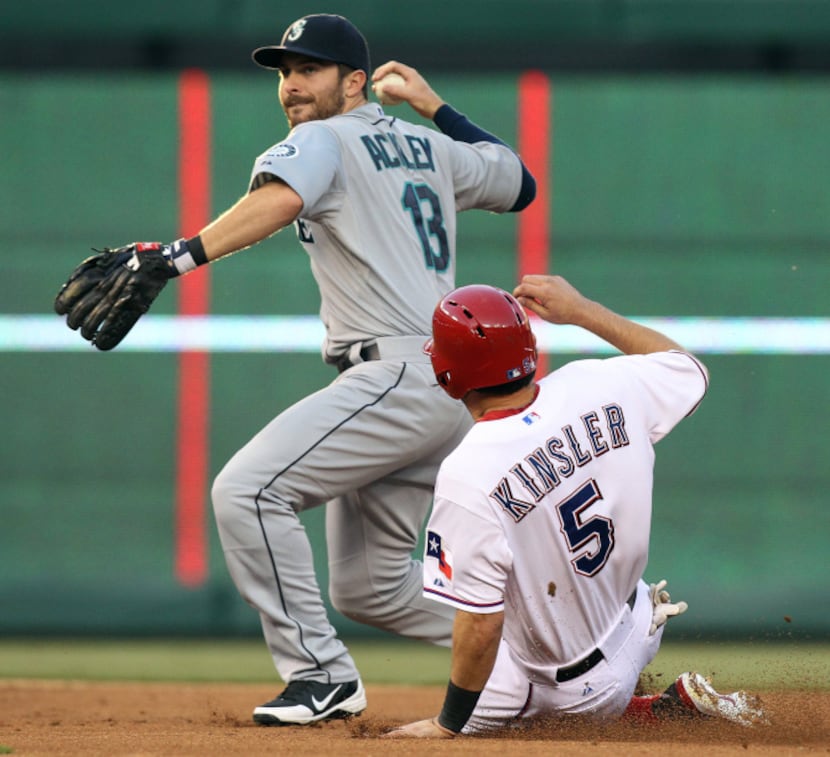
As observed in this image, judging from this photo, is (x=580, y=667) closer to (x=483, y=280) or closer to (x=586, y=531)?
(x=586, y=531)

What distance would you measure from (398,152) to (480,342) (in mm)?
1025

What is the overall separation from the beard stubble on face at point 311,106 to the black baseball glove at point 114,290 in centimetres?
66

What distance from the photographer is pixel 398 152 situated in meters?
4.04

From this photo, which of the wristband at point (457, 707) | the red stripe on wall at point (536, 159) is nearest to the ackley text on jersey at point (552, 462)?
the wristband at point (457, 707)

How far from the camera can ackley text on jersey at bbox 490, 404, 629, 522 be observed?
124 inches

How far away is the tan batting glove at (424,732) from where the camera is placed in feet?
10.7

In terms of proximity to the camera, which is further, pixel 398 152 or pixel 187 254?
pixel 398 152

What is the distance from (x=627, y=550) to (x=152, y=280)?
1385 mm

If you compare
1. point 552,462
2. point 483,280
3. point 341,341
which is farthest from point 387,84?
point 483,280

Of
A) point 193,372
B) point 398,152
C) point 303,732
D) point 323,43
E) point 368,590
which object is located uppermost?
point 323,43

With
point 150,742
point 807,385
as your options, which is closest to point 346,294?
point 150,742

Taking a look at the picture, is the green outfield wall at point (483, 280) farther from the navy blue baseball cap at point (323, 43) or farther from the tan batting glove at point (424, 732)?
the tan batting glove at point (424, 732)

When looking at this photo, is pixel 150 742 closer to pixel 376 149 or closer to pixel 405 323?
pixel 405 323

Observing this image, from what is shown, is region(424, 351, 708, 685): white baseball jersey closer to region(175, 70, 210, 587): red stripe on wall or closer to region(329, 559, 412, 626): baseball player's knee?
region(329, 559, 412, 626): baseball player's knee
